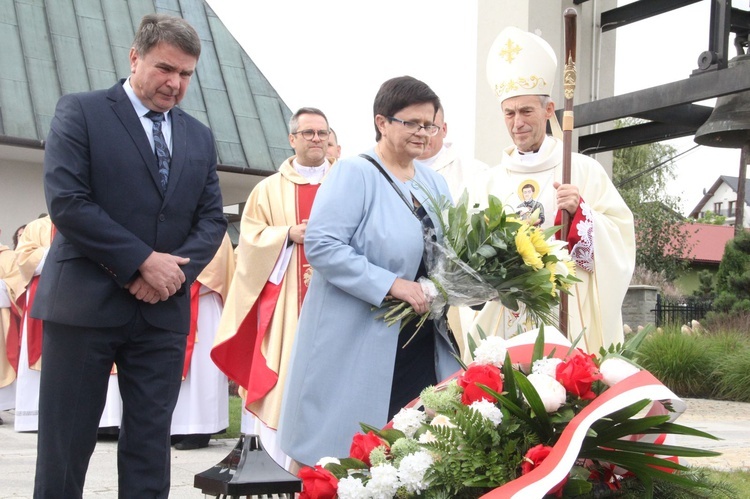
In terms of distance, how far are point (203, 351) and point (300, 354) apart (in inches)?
178

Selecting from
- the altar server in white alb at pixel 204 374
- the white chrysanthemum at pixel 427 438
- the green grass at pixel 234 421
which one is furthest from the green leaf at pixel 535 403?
the green grass at pixel 234 421

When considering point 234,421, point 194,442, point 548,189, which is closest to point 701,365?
point 234,421

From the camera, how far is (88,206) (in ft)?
11.4

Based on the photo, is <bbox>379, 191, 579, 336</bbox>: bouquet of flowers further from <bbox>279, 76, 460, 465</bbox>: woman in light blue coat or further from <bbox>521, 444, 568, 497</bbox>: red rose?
<bbox>521, 444, 568, 497</bbox>: red rose

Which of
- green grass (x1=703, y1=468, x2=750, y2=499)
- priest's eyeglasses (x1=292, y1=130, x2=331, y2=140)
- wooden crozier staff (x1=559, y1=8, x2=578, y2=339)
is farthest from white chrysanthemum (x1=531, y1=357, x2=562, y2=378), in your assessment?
priest's eyeglasses (x1=292, y1=130, x2=331, y2=140)

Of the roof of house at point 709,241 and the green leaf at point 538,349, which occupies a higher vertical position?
the green leaf at point 538,349

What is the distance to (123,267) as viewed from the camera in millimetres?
3494

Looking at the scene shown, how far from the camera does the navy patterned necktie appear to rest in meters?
3.74

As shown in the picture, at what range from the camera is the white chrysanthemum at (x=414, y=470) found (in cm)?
220

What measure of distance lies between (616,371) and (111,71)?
45.7 feet

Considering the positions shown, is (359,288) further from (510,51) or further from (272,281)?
(272,281)

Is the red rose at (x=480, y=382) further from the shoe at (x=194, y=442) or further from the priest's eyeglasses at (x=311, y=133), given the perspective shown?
the shoe at (x=194, y=442)

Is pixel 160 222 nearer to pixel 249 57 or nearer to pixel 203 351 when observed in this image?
pixel 203 351

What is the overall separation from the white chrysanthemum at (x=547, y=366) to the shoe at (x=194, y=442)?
5944 millimetres
